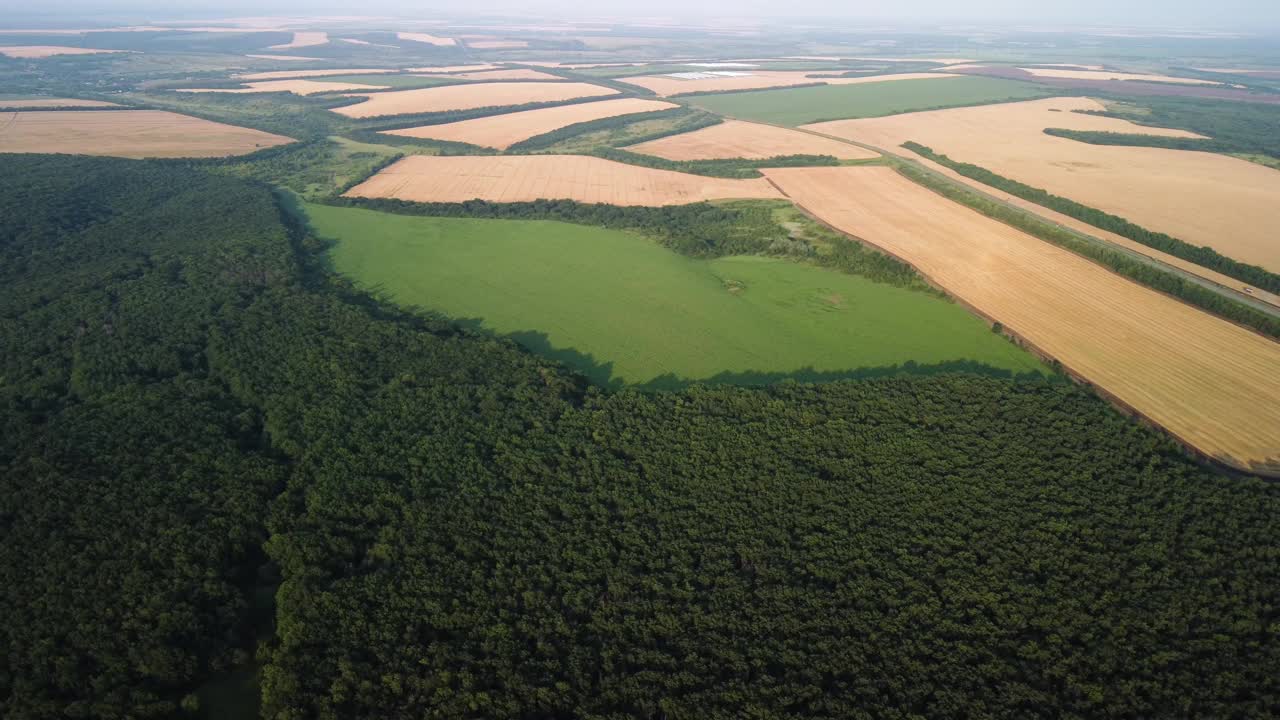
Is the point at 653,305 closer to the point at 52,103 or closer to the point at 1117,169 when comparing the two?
the point at 1117,169

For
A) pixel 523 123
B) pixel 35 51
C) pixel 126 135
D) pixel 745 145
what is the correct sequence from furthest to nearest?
pixel 35 51, pixel 523 123, pixel 745 145, pixel 126 135

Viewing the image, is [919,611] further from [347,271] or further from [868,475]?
[347,271]

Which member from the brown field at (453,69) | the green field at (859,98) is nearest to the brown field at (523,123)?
the green field at (859,98)

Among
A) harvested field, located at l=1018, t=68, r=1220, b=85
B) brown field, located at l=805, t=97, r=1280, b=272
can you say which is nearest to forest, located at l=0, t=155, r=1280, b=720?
brown field, located at l=805, t=97, r=1280, b=272

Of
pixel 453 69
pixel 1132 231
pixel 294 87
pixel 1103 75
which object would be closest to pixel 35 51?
pixel 294 87

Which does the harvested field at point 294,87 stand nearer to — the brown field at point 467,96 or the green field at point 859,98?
the brown field at point 467,96

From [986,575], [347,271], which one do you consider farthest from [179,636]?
[347,271]
